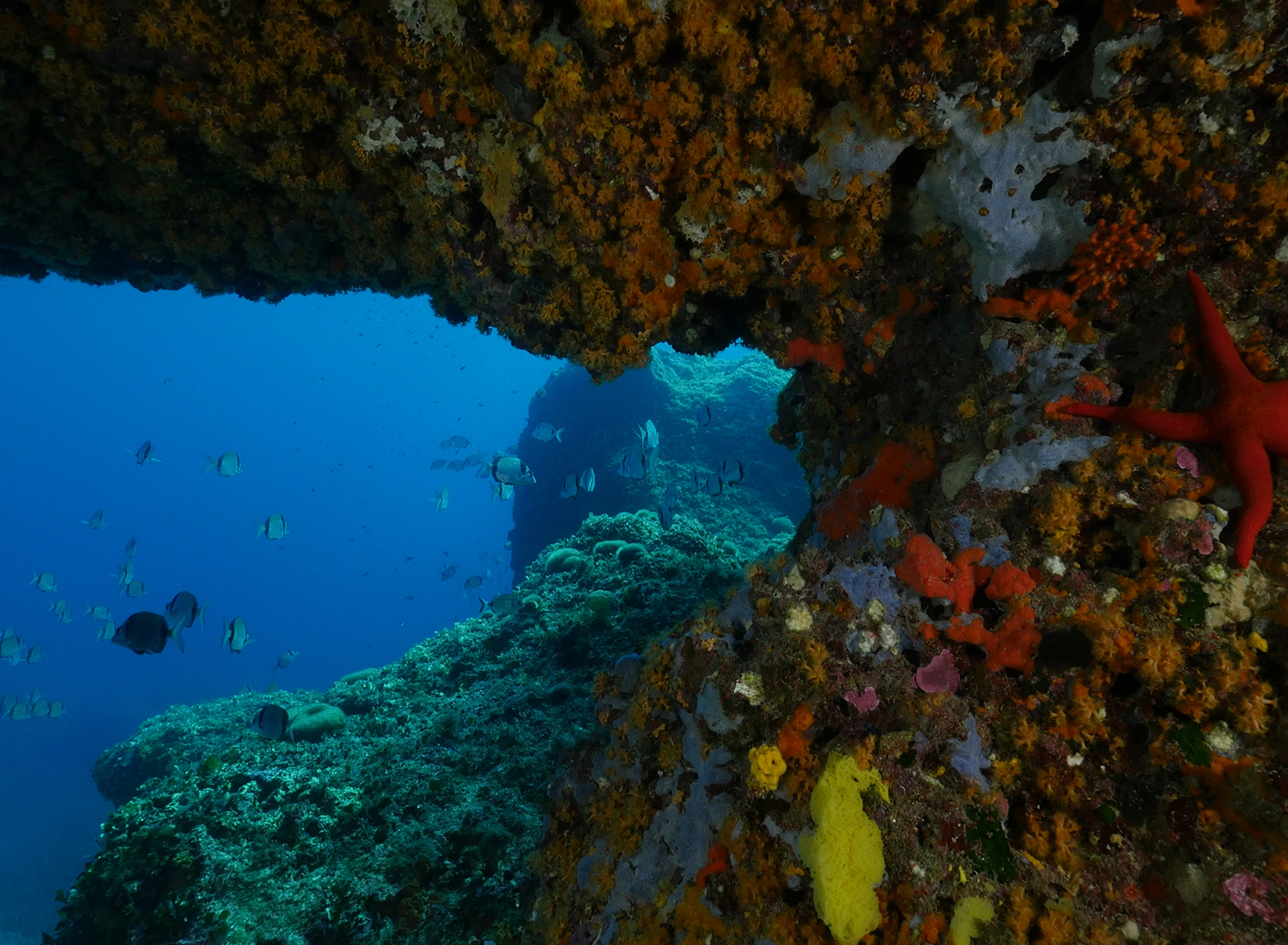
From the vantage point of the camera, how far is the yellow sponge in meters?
2.79

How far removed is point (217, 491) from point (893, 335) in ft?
474

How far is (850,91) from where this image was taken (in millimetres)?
4000

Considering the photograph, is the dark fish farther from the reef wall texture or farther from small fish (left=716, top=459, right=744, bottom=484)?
small fish (left=716, top=459, right=744, bottom=484)

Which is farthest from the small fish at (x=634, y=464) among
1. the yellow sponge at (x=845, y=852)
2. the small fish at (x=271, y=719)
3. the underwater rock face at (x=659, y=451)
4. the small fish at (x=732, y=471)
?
the underwater rock face at (x=659, y=451)

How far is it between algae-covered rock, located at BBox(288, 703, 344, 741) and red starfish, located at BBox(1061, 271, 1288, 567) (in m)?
11.9

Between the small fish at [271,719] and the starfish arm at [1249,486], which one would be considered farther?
the small fish at [271,719]

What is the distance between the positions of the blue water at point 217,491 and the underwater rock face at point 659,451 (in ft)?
106

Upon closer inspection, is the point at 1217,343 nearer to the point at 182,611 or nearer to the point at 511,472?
→ the point at 511,472

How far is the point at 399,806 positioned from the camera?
21.5 ft

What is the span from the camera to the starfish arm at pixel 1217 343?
2.90m

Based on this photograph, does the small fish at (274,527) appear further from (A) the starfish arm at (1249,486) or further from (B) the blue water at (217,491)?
(B) the blue water at (217,491)

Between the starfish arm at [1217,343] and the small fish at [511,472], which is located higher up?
the small fish at [511,472]

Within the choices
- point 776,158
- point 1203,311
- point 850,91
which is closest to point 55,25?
point 776,158

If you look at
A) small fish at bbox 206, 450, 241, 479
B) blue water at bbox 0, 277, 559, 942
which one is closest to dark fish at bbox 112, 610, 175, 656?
small fish at bbox 206, 450, 241, 479
